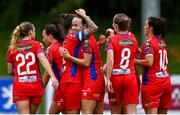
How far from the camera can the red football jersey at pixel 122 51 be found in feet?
40.1

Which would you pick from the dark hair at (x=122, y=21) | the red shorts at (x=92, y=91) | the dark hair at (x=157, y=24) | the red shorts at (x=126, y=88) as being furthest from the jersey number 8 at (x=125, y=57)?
the dark hair at (x=157, y=24)

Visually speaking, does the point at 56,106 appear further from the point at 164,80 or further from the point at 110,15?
the point at 110,15

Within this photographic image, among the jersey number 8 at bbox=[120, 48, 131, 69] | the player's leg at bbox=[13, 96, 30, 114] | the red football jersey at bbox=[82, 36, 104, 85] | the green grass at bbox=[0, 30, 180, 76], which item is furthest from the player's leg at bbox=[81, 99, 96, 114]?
the green grass at bbox=[0, 30, 180, 76]

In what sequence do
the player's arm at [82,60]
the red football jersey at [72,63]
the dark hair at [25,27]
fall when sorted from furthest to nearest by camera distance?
1. the dark hair at [25,27]
2. the red football jersey at [72,63]
3. the player's arm at [82,60]

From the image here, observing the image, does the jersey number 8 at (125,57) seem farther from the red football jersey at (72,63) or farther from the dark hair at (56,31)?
the dark hair at (56,31)

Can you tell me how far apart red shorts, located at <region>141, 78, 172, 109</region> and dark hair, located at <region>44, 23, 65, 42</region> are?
61.7 inches

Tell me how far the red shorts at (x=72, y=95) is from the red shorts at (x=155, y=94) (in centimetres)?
118

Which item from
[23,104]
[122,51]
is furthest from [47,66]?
[122,51]

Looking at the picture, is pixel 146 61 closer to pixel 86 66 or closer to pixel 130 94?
pixel 130 94

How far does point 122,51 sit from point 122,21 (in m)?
0.46

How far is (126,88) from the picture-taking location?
12.4 metres

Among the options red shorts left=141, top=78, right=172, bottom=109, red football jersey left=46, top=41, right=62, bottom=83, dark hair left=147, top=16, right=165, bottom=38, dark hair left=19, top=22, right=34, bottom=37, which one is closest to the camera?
dark hair left=19, top=22, right=34, bottom=37

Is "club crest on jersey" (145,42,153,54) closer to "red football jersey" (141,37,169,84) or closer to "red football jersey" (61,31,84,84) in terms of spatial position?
"red football jersey" (141,37,169,84)

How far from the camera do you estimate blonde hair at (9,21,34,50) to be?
12.4 metres
